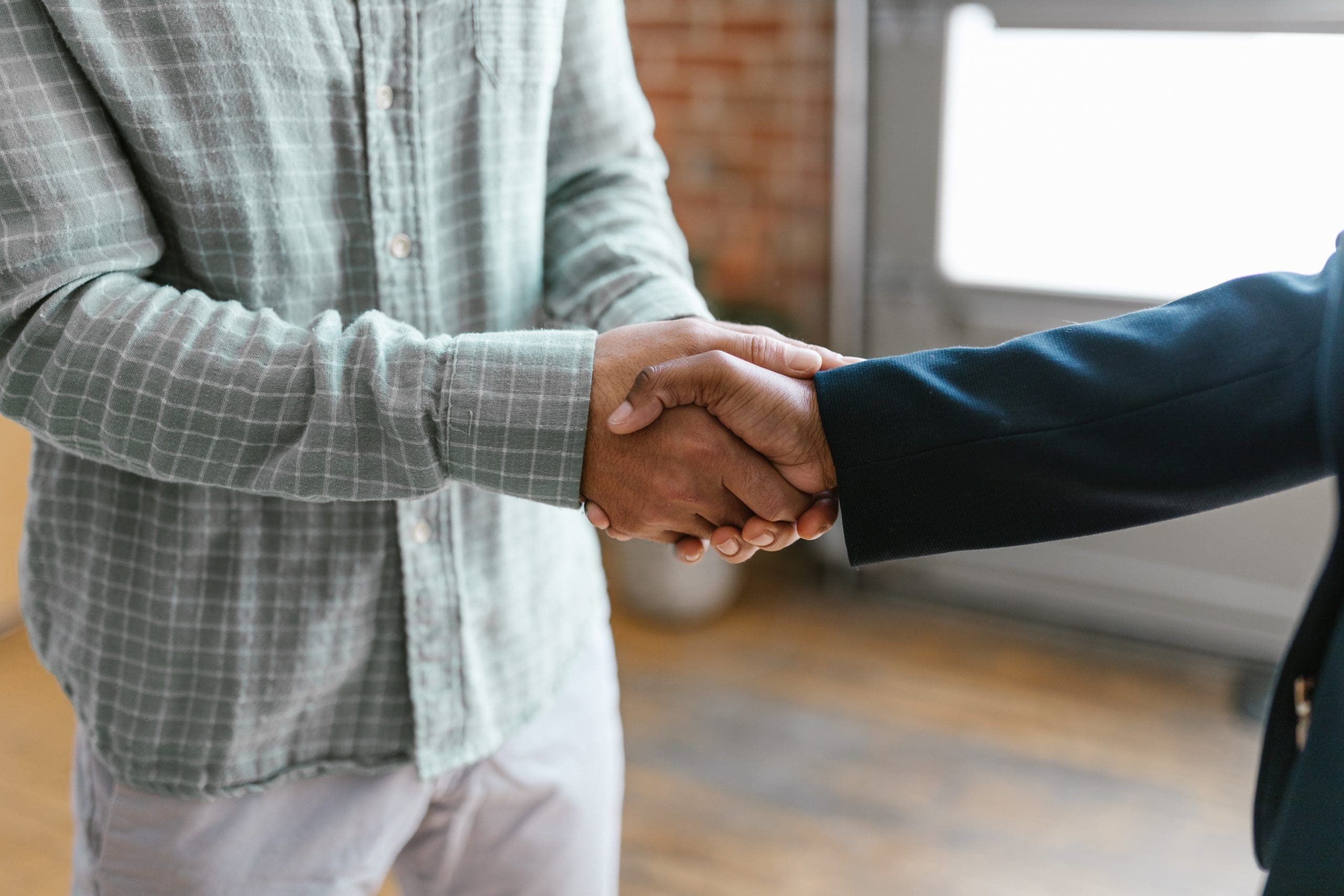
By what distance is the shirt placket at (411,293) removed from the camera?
83 cm

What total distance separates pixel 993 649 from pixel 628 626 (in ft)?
2.45

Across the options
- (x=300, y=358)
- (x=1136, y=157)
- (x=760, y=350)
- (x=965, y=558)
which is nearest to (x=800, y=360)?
(x=760, y=350)

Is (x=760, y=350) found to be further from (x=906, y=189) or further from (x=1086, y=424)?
(x=906, y=189)

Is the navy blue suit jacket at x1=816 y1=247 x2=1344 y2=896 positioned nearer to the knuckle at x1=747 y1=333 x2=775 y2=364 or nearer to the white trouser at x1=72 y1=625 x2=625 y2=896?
the knuckle at x1=747 y1=333 x2=775 y2=364

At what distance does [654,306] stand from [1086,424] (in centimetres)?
35

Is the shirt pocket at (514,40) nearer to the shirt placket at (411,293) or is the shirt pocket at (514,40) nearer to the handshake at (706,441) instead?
the shirt placket at (411,293)

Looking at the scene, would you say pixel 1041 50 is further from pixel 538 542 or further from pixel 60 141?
pixel 60 141

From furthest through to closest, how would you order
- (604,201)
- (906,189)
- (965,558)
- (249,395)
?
1. (965,558)
2. (906,189)
3. (604,201)
4. (249,395)

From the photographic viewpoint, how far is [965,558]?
8.00 ft

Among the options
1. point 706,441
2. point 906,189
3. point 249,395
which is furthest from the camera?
point 906,189

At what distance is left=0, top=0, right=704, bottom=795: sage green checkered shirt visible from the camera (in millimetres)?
753

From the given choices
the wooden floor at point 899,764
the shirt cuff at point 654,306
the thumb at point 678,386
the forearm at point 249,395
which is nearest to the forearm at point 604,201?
the shirt cuff at point 654,306

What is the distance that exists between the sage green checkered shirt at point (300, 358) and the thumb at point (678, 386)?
0.03 m

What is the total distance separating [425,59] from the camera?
2.79 ft
